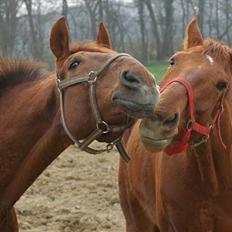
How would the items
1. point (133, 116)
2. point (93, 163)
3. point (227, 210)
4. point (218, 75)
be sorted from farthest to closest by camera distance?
point (93, 163)
point (227, 210)
point (218, 75)
point (133, 116)

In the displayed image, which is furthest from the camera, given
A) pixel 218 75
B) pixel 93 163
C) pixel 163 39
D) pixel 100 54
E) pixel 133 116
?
pixel 163 39

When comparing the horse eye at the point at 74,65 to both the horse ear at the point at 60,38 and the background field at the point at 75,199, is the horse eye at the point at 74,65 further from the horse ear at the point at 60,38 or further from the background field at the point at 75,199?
the background field at the point at 75,199

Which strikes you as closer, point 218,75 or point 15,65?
point 218,75

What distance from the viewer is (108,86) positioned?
101 inches

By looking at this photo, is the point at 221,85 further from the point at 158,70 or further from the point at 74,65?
the point at 158,70

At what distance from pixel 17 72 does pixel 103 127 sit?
82cm

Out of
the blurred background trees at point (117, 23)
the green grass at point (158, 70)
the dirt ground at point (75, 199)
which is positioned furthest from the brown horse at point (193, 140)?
the blurred background trees at point (117, 23)

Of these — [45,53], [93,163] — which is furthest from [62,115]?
[45,53]

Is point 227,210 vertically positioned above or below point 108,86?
below

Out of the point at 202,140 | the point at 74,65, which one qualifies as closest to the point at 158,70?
the point at 202,140

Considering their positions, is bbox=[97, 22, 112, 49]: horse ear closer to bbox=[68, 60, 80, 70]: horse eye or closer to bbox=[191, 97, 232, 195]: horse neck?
bbox=[68, 60, 80, 70]: horse eye

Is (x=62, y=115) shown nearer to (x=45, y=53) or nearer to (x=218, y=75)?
(x=218, y=75)

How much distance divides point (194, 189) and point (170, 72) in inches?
28.8

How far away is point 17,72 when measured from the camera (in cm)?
312
